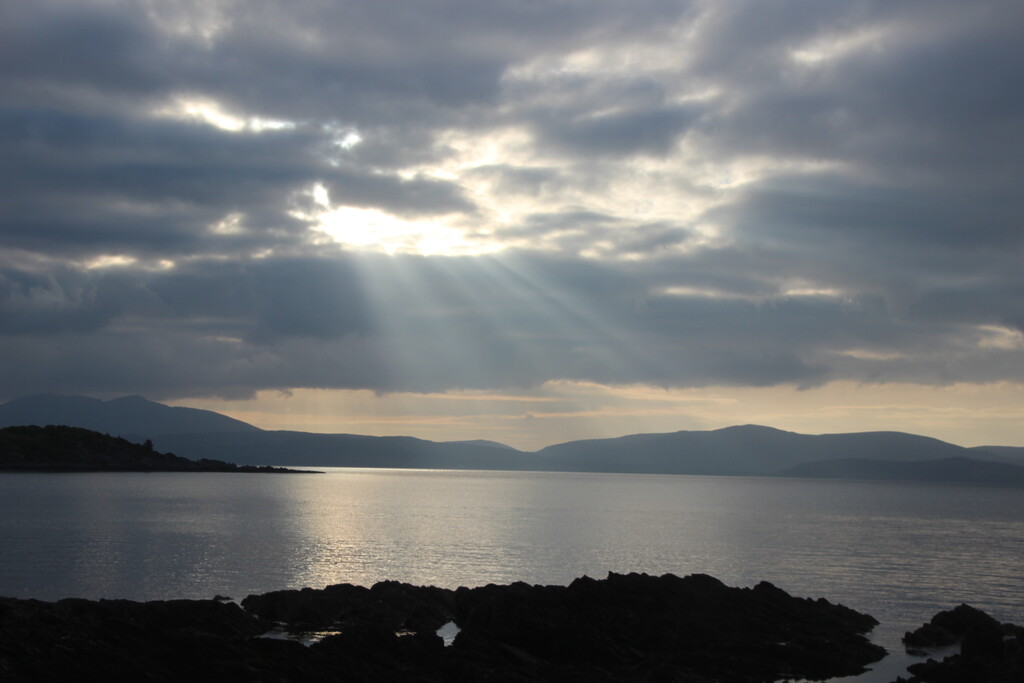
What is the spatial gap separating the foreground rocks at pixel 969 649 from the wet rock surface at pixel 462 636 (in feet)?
9.35

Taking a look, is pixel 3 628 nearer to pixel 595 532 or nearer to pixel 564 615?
pixel 564 615

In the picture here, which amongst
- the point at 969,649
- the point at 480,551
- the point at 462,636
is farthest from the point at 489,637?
the point at 480,551

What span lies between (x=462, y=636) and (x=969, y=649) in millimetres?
18858

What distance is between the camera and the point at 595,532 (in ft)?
313

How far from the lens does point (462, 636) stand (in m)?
30.6

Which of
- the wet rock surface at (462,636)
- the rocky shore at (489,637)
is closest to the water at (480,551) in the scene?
the rocky shore at (489,637)

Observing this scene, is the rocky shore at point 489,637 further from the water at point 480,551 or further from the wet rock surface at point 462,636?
the water at point 480,551

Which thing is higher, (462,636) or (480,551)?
(462,636)

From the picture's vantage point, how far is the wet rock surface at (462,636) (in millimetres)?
23516

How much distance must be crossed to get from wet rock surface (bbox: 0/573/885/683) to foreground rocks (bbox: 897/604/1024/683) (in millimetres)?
2851

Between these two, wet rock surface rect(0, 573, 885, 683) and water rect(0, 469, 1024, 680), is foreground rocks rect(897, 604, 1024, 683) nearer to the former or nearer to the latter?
water rect(0, 469, 1024, 680)

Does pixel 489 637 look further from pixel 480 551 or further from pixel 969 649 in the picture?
pixel 480 551

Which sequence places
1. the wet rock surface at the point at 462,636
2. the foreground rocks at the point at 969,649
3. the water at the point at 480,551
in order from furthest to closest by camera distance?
1. the water at the point at 480,551
2. the foreground rocks at the point at 969,649
3. the wet rock surface at the point at 462,636

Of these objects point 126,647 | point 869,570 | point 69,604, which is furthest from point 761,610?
point 869,570
